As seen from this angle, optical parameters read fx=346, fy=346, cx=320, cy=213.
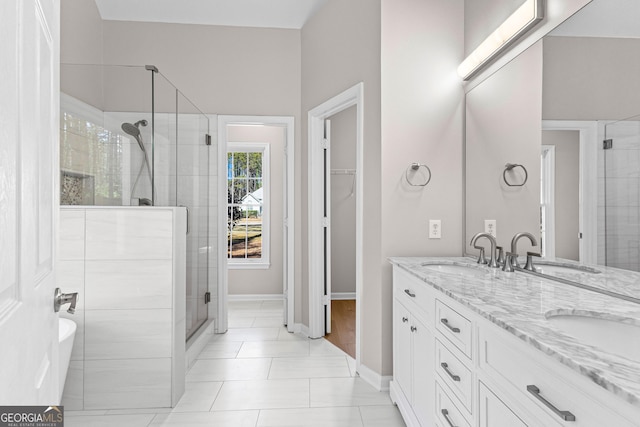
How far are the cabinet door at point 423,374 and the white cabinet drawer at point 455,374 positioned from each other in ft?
0.27

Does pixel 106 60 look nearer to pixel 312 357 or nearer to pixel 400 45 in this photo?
pixel 400 45

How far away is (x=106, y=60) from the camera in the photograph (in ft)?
11.1

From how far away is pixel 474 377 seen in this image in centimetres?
120

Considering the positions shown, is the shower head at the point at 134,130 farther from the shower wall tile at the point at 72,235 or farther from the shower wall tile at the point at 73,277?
the shower wall tile at the point at 73,277

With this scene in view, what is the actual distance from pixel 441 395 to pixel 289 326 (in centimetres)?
218

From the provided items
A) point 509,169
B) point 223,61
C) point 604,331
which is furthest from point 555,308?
point 223,61

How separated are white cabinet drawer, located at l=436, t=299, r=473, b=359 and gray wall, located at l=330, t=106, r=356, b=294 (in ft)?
10.6

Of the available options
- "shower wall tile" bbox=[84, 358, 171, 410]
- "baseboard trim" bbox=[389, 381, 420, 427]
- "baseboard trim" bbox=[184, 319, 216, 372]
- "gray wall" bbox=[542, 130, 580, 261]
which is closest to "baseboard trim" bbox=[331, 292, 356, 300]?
"baseboard trim" bbox=[184, 319, 216, 372]

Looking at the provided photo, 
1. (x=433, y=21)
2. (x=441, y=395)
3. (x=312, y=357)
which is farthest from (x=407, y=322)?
(x=433, y=21)

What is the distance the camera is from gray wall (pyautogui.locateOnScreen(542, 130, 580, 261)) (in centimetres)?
141

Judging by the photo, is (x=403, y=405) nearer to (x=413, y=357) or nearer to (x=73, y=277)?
(x=413, y=357)

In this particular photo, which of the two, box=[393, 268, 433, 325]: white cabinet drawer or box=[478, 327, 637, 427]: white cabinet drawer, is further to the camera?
box=[393, 268, 433, 325]: white cabinet drawer

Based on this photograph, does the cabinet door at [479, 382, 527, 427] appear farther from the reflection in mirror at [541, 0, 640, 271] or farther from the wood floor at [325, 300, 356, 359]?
the wood floor at [325, 300, 356, 359]

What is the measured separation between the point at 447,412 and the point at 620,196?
41.1 inches
